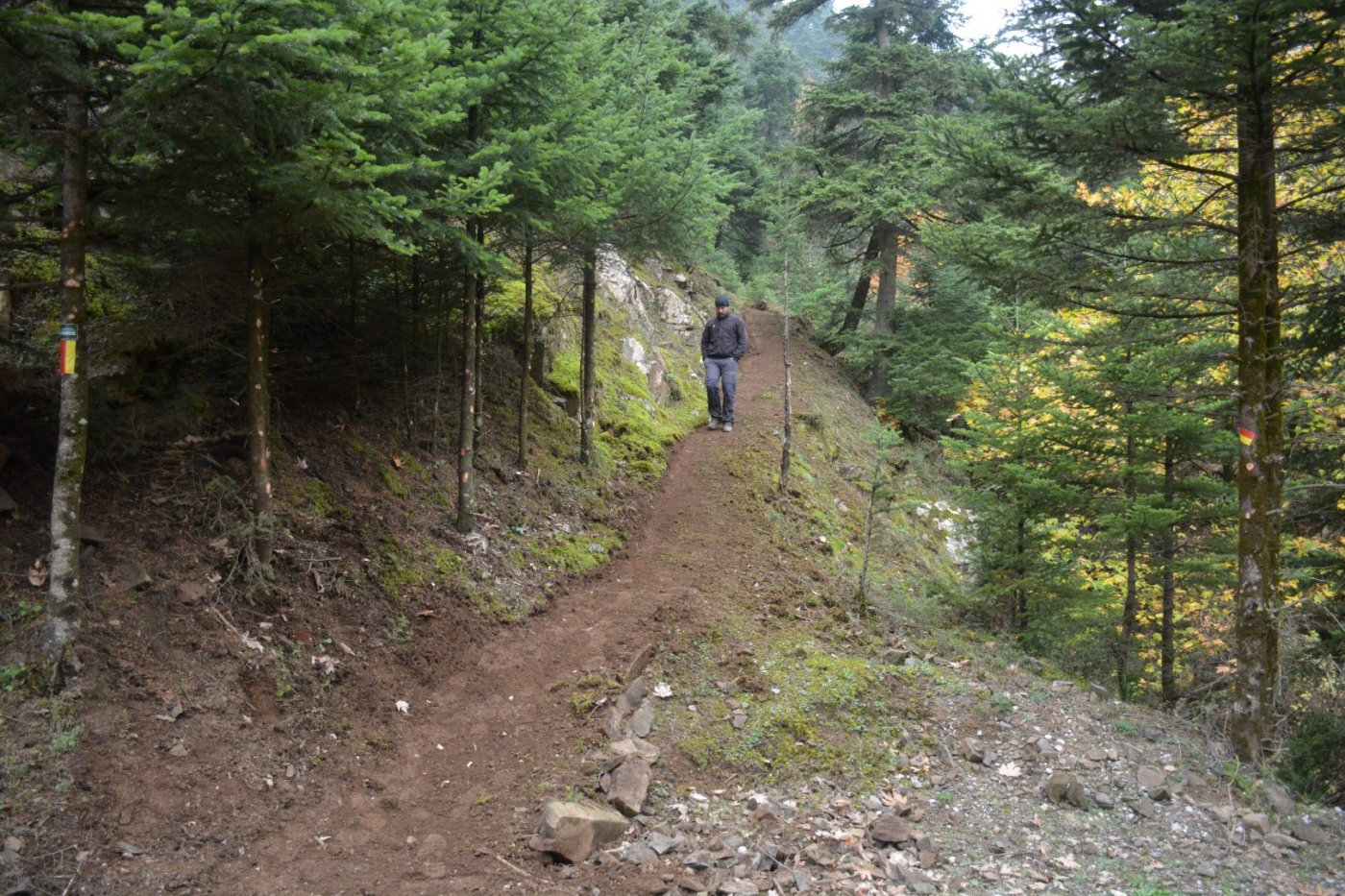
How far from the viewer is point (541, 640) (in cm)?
813

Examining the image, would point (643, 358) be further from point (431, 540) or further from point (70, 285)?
point (70, 285)

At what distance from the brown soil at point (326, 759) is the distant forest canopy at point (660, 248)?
808 millimetres

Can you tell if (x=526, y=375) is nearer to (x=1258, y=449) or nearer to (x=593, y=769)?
(x=593, y=769)

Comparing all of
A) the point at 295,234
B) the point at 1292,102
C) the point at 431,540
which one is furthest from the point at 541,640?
the point at 1292,102

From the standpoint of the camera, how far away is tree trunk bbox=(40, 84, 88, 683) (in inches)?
200

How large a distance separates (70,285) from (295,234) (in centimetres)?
183

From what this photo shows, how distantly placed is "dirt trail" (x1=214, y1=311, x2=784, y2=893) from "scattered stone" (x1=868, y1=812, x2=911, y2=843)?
5.83 feet

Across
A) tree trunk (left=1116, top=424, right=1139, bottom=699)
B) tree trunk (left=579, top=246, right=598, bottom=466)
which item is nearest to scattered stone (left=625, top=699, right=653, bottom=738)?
tree trunk (left=579, top=246, right=598, bottom=466)

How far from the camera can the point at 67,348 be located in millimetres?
5152

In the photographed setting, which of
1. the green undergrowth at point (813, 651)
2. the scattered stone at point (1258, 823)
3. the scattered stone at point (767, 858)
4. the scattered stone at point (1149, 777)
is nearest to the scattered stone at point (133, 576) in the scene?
the green undergrowth at point (813, 651)

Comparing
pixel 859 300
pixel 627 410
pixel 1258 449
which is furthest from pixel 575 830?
pixel 859 300

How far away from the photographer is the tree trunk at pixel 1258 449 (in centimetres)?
727

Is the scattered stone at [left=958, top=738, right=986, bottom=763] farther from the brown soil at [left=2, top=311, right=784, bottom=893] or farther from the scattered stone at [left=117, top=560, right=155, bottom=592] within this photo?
the scattered stone at [left=117, top=560, right=155, bottom=592]

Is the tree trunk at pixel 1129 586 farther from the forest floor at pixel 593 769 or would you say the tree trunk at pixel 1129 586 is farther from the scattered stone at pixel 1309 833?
the scattered stone at pixel 1309 833
